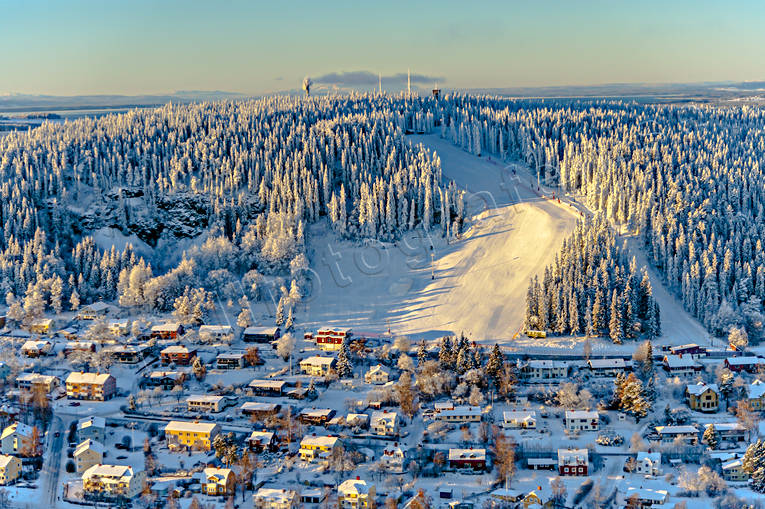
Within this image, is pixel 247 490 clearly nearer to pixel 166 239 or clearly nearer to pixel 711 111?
pixel 166 239

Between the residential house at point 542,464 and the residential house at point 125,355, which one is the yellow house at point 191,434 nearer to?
the residential house at point 125,355

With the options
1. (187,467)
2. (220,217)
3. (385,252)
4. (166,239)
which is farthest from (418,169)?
(187,467)

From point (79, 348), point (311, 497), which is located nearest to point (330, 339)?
point (79, 348)

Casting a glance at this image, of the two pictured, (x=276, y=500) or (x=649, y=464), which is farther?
(x=649, y=464)

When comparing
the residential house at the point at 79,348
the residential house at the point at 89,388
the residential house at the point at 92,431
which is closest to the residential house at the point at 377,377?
the residential house at the point at 89,388

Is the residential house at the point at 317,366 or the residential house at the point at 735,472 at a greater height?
the residential house at the point at 317,366

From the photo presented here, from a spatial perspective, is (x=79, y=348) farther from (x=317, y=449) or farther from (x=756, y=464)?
(x=756, y=464)
